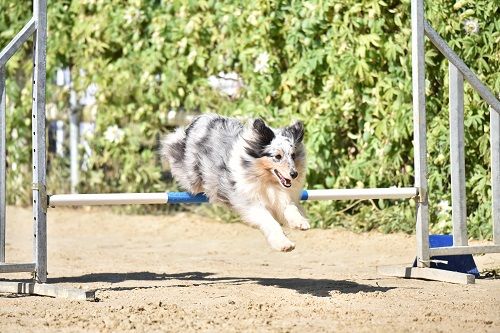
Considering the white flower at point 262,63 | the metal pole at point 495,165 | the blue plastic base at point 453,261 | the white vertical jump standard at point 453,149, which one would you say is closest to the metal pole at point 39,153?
the white vertical jump standard at point 453,149

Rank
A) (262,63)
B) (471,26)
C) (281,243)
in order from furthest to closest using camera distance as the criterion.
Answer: (262,63)
(471,26)
(281,243)

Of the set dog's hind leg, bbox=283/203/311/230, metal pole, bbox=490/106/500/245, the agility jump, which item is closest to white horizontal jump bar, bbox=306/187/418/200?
the agility jump

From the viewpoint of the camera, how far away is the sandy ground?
459 cm

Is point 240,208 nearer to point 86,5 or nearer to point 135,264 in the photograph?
point 135,264

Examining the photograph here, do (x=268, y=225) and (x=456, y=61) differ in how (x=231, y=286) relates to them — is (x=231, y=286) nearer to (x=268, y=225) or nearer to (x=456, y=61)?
(x=268, y=225)

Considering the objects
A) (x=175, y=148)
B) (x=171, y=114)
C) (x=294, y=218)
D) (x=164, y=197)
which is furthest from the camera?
(x=171, y=114)

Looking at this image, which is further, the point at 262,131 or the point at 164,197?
the point at 164,197

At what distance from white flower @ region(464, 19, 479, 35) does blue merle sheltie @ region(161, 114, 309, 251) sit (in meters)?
2.48

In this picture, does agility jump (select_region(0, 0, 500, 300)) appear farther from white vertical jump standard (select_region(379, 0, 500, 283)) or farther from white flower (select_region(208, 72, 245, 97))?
white flower (select_region(208, 72, 245, 97))

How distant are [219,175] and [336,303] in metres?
1.25

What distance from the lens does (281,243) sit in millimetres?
5324

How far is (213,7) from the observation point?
9602 millimetres

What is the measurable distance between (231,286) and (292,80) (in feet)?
10.8

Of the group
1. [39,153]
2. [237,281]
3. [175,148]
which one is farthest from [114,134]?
[39,153]
